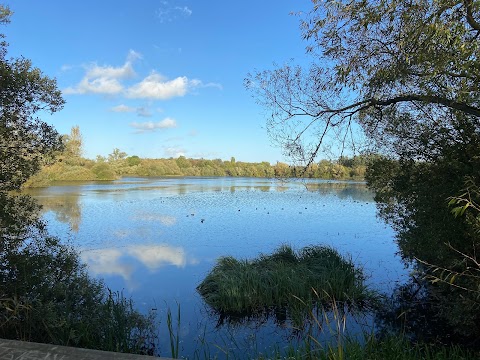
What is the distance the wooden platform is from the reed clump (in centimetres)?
533

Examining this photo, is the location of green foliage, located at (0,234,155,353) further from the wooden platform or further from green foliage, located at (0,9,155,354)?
the wooden platform

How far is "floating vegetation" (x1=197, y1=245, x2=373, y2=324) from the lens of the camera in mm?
7801

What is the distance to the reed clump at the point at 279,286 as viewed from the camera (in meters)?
7.90

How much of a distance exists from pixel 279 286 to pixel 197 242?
7.33 metres

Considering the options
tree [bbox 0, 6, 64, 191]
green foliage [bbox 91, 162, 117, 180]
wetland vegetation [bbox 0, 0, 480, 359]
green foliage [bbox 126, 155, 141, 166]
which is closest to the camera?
wetland vegetation [bbox 0, 0, 480, 359]

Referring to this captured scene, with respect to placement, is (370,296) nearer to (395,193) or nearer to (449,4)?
(395,193)

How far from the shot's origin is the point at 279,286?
27.2 feet

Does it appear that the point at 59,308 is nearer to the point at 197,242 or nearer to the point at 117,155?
the point at 197,242

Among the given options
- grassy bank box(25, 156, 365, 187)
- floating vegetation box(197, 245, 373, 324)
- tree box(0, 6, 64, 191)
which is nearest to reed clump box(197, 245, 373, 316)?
floating vegetation box(197, 245, 373, 324)

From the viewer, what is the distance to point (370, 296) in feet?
27.1

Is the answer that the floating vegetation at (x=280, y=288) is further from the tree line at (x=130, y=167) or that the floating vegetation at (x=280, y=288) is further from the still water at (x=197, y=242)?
the tree line at (x=130, y=167)

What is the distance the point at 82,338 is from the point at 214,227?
13.4 metres

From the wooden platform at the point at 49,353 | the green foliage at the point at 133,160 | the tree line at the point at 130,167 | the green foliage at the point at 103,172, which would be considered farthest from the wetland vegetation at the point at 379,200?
the green foliage at the point at 133,160

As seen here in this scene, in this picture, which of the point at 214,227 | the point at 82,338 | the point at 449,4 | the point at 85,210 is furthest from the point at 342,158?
the point at 85,210
